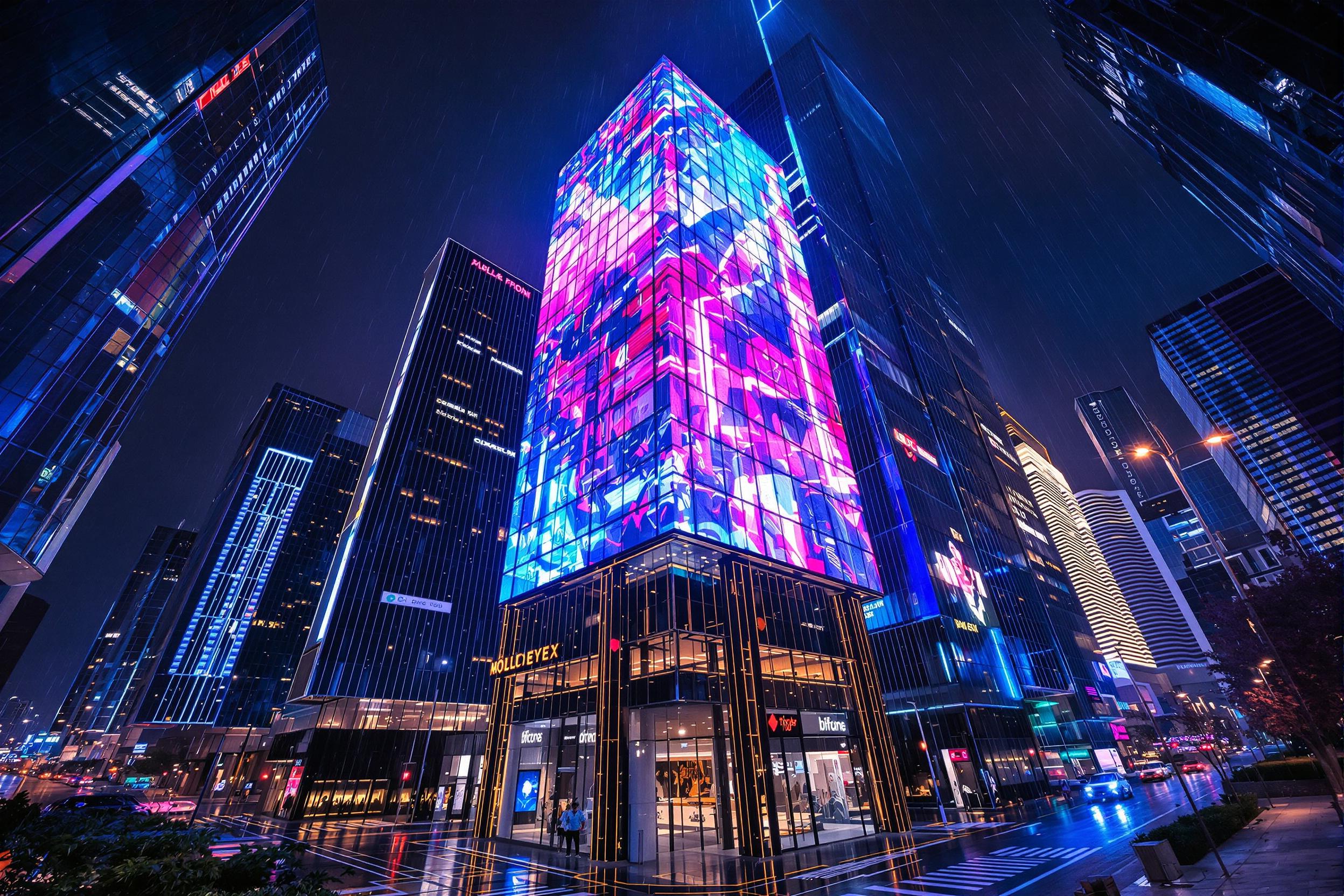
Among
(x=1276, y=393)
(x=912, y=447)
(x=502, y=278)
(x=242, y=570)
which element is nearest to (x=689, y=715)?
(x=912, y=447)

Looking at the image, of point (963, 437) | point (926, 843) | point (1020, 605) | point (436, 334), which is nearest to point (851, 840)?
point (926, 843)

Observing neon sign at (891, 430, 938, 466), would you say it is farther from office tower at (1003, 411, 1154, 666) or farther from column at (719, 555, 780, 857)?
office tower at (1003, 411, 1154, 666)

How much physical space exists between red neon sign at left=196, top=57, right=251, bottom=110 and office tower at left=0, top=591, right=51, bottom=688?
78643mm

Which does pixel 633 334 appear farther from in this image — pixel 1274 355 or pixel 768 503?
pixel 1274 355

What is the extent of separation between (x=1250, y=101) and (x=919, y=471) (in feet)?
147

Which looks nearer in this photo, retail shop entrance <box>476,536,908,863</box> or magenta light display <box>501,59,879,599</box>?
retail shop entrance <box>476,536,908,863</box>

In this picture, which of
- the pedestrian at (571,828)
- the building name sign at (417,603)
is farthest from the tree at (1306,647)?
the building name sign at (417,603)

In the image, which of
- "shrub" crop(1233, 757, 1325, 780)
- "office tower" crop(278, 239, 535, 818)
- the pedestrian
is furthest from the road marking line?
"office tower" crop(278, 239, 535, 818)

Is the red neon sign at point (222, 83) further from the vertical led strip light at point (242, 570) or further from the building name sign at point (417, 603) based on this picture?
the vertical led strip light at point (242, 570)

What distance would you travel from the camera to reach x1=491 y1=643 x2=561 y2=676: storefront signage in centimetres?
2798

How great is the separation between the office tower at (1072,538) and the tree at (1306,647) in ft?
322

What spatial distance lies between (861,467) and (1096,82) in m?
35.5

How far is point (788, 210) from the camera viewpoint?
51.2m

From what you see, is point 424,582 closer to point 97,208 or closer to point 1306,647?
point 97,208
